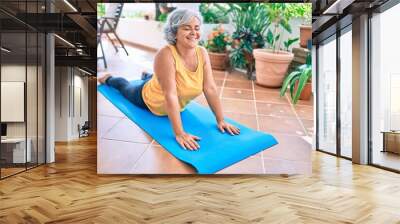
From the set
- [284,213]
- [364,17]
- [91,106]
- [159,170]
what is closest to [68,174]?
[159,170]

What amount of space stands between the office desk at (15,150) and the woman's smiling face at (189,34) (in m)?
3.14

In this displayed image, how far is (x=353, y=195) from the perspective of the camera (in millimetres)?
5164

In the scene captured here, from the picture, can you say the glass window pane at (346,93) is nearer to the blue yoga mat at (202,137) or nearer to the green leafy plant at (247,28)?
the green leafy plant at (247,28)

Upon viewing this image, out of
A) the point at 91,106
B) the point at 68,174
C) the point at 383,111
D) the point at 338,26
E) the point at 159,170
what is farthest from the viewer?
the point at 91,106

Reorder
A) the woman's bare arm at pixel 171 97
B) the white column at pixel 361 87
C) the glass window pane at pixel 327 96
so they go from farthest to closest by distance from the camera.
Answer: the glass window pane at pixel 327 96 → the white column at pixel 361 87 → the woman's bare arm at pixel 171 97

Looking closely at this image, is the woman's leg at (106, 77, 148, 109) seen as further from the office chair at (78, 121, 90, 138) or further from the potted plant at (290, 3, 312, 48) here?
the office chair at (78, 121, 90, 138)

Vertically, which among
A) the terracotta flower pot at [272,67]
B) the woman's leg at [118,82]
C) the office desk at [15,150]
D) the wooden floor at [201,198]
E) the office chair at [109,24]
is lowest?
the wooden floor at [201,198]

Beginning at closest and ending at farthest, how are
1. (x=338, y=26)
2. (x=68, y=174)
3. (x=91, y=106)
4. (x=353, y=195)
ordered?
(x=353, y=195) < (x=68, y=174) < (x=338, y=26) < (x=91, y=106)

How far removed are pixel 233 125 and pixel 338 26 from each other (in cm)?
412

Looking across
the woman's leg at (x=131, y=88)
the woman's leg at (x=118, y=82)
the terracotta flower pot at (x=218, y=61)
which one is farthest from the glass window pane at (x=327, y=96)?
the woman's leg at (x=118, y=82)

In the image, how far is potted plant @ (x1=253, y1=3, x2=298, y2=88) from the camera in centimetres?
665

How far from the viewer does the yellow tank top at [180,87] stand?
6.47 meters

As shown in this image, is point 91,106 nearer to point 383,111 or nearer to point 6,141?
point 6,141

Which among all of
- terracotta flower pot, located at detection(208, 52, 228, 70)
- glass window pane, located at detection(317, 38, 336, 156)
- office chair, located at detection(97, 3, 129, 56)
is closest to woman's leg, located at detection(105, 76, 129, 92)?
office chair, located at detection(97, 3, 129, 56)
